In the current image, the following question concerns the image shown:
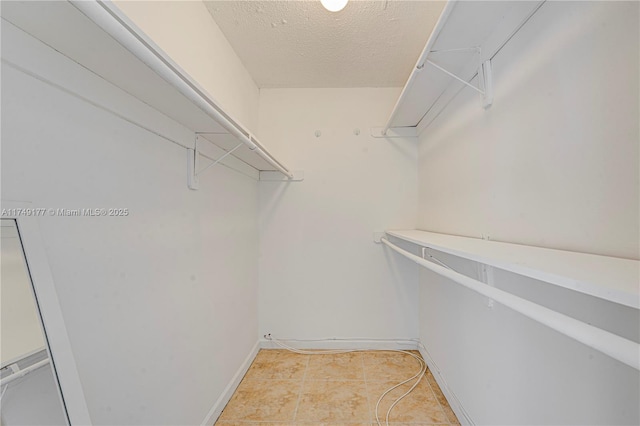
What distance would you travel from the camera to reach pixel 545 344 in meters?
0.95

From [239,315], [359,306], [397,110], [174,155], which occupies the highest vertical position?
[397,110]

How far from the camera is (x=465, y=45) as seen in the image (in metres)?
1.31

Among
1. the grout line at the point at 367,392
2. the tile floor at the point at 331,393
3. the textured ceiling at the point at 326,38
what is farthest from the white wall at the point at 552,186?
the textured ceiling at the point at 326,38

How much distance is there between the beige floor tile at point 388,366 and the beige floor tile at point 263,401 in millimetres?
600

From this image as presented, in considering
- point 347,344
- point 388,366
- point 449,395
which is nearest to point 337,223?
point 347,344

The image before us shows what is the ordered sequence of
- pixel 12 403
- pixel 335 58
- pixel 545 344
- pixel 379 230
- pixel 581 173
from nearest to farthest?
pixel 12 403 < pixel 581 173 < pixel 545 344 < pixel 335 58 < pixel 379 230

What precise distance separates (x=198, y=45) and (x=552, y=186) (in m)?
1.80

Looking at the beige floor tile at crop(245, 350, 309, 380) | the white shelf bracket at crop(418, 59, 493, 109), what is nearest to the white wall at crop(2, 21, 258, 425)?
the beige floor tile at crop(245, 350, 309, 380)

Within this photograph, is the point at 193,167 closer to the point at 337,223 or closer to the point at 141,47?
the point at 141,47

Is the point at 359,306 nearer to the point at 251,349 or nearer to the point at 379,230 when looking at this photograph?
the point at 379,230

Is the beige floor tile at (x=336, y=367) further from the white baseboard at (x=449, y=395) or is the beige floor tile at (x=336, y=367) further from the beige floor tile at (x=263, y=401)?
the white baseboard at (x=449, y=395)

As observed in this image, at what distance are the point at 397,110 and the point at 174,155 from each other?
4.98ft

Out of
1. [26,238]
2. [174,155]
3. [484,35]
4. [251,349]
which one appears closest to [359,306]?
[251,349]

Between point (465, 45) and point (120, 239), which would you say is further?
point (465, 45)
